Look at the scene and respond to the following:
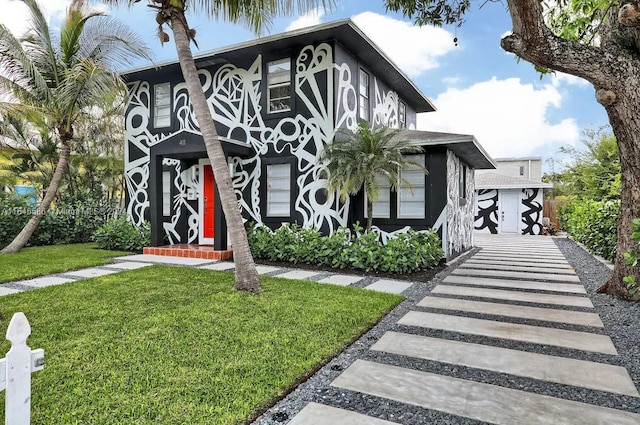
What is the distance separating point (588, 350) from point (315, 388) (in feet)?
8.41

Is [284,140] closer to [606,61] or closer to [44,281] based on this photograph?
[44,281]

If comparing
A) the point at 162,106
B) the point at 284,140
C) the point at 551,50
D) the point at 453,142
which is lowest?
the point at 453,142

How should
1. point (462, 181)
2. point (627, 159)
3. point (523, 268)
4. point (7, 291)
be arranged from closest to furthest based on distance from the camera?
1. point (627, 159)
2. point (7, 291)
3. point (523, 268)
4. point (462, 181)

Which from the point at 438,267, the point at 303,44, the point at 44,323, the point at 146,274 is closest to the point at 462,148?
the point at 438,267

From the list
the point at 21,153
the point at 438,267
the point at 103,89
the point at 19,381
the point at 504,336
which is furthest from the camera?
the point at 21,153

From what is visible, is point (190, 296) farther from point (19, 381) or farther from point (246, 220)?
point (246, 220)

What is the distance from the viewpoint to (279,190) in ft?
30.0

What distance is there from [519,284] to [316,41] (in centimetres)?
635

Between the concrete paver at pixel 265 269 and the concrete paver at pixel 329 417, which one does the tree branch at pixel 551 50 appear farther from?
the concrete paver at pixel 265 269

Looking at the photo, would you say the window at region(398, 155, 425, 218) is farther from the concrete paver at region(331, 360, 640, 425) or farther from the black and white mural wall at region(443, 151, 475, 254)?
the concrete paver at region(331, 360, 640, 425)

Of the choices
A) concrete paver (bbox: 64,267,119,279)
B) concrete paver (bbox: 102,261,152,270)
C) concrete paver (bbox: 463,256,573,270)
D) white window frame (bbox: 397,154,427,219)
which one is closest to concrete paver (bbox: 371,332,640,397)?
white window frame (bbox: 397,154,427,219)

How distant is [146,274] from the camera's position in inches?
265

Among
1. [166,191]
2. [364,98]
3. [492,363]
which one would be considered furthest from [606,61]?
[166,191]

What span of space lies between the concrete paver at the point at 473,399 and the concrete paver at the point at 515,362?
35 cm
